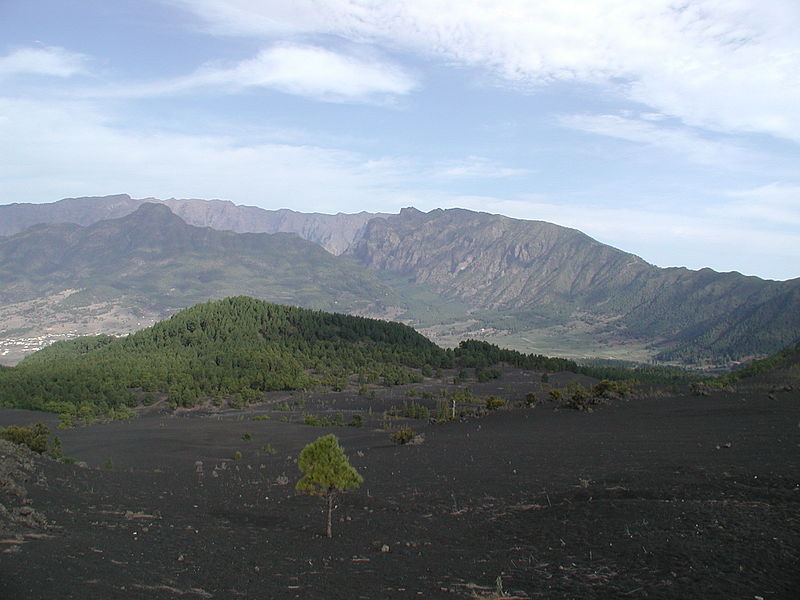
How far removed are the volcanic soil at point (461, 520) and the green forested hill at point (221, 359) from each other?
3085cm

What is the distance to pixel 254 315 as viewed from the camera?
99.8 m

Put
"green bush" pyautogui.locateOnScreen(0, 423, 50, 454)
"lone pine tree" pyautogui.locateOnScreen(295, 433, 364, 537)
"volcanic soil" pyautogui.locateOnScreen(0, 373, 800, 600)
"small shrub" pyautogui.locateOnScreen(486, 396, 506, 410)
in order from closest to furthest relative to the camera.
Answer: "volcanic soil" pyautogui.locateOnScreen(0, 373, 800, 600) → "lone pine tree" pyautogui.locateOnScreen(295, 433, 364, 537) → "green bush" pyautogui.locateOnScreen(0, 423, 50, 454) → "small shrub" pyautogui.locateOnScreen(486, 396, 506, 410)

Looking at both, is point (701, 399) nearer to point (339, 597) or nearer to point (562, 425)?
point (562, 425)

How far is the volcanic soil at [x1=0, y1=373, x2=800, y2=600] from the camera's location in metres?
12.8

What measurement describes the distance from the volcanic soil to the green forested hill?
3085cm

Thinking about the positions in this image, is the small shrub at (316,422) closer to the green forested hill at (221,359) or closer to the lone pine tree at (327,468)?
the green forested hill at (221,359)

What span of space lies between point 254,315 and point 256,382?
3049 centimetres

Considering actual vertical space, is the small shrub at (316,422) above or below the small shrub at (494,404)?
below

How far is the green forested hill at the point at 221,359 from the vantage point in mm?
62438

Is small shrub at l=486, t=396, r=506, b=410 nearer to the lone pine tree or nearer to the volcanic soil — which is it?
the volcanic soil

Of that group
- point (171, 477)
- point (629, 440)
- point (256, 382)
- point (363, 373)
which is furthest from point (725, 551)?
point (363, 373)

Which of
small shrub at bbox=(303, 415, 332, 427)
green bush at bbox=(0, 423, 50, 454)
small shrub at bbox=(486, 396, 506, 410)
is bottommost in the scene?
small shrub at bbox=(303, 415, 332, 427)

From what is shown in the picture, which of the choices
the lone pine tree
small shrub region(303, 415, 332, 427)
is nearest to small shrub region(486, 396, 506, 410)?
small shrub region(303, 415, 332, 427)

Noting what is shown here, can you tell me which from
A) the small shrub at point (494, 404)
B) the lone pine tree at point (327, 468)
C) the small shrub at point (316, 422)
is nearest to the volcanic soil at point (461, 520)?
the lone pine tree at point (327, 468)
